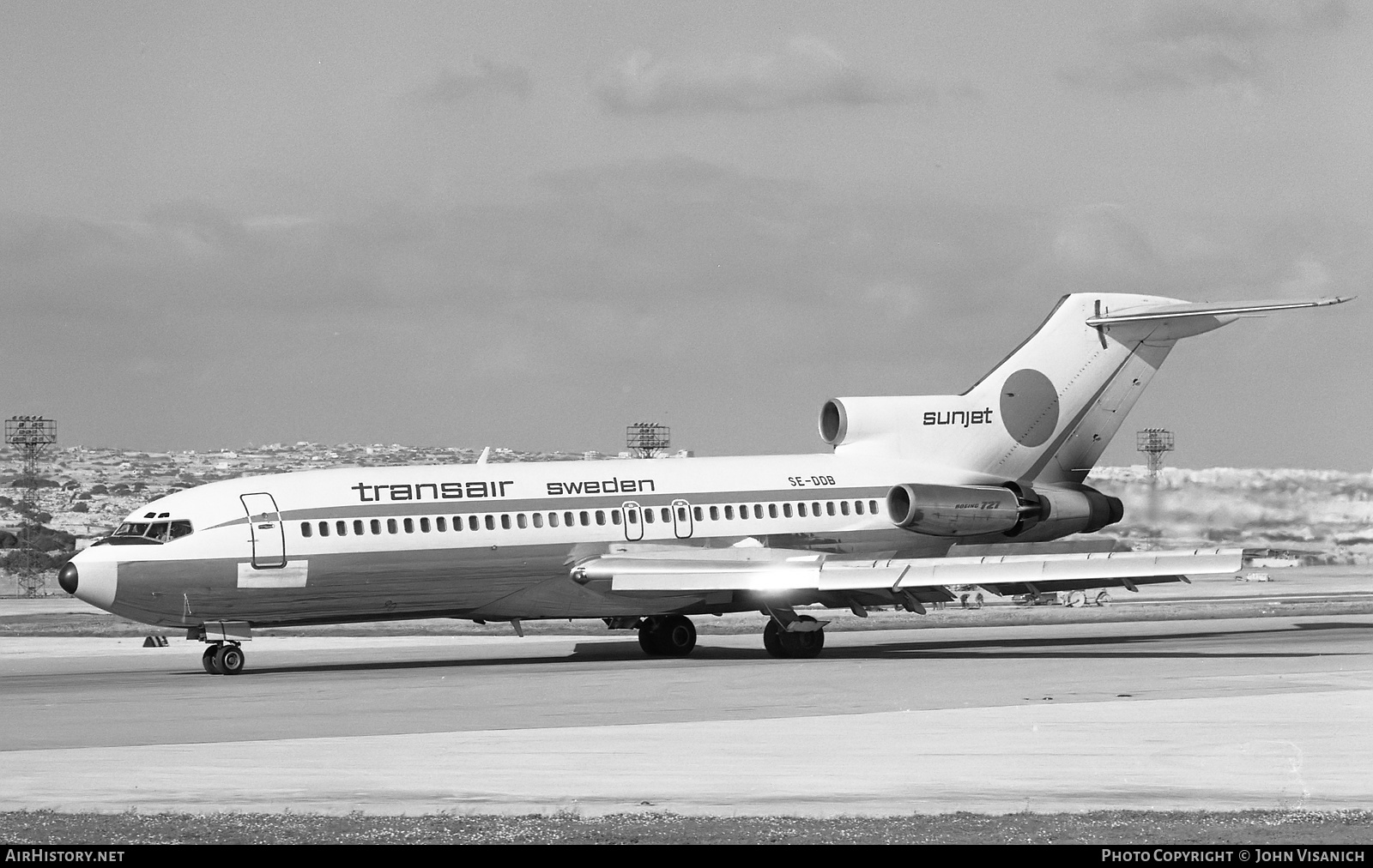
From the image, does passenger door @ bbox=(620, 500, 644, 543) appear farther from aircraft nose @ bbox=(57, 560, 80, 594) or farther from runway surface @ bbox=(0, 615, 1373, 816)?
aircraft nose @ bbox=(57, 560, 80, 594)

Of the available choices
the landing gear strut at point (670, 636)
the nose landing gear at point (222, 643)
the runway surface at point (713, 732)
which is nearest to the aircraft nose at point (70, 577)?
the runway surface at point (713, 732)

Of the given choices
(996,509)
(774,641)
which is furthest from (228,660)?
(996,509)

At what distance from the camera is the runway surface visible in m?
15.8

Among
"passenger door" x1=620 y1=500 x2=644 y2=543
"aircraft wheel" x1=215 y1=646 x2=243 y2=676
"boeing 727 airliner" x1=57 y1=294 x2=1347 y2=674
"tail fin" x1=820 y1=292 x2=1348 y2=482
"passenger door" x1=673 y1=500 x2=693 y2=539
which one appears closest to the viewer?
"aircraft wheel" x1=215 y1=646 x2=243 y2=676

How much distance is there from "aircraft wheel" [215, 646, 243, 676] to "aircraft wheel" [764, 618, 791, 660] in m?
10.5

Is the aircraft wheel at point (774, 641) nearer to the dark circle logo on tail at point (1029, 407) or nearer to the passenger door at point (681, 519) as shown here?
the passenger door at point (681, 519)

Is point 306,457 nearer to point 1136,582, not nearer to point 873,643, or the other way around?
point 873,643

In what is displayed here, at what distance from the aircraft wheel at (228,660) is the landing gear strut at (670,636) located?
871 cm

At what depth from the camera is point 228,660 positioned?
32.8 meters

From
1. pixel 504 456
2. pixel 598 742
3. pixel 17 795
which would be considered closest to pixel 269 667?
pixel 598 742

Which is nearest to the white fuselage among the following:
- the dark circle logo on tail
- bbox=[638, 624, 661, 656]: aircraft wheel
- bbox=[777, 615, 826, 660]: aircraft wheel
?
bbox=[777, 615, 826, 660]: aircraft wheel

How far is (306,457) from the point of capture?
352 feet

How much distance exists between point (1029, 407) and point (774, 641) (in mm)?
9420
